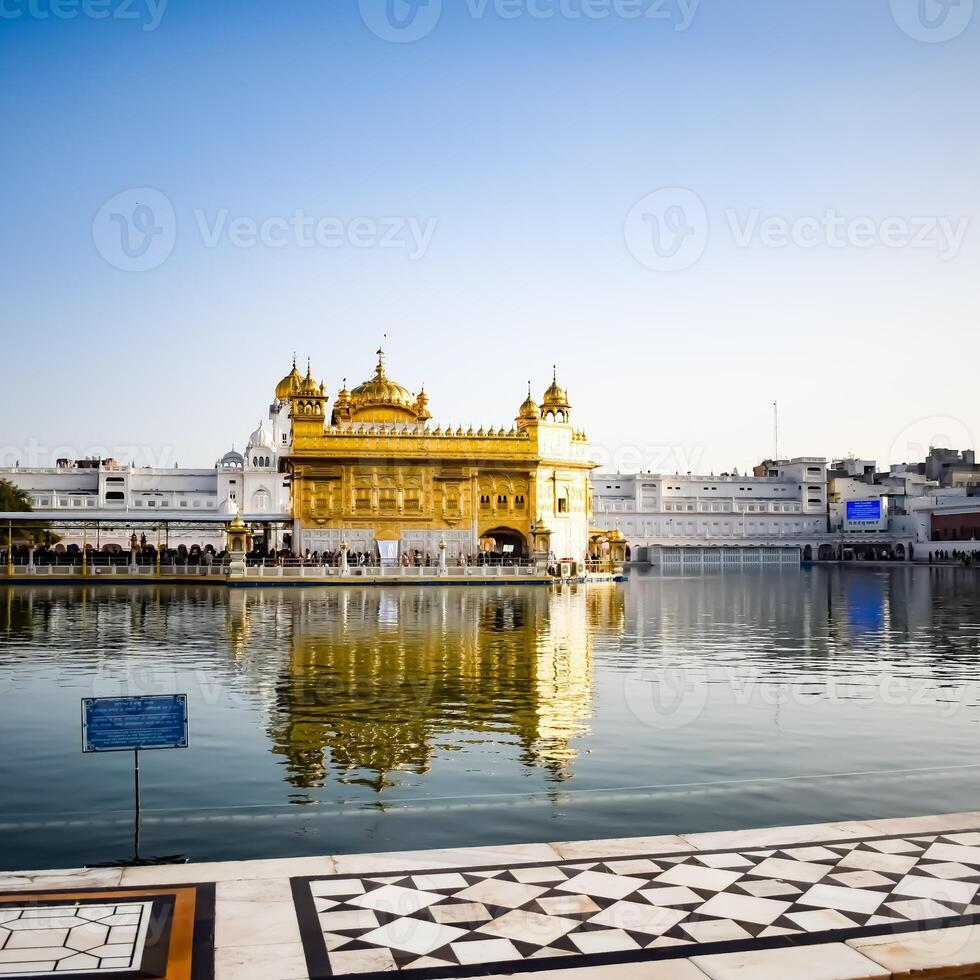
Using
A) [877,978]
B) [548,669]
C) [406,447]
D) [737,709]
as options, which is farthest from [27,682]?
[406,447]

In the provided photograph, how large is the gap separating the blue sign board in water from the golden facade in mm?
67267

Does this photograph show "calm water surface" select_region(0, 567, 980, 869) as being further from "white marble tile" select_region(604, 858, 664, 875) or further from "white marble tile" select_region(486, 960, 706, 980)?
"white marble tile" select_region(486, 960, 706, 980)

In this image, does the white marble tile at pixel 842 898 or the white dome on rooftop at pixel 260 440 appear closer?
the white marble tile at pixel 842 898

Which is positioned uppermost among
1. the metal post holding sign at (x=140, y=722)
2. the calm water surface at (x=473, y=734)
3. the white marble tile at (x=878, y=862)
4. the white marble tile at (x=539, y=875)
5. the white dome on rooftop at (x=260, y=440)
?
the white dome on rooftop at (x=260, y=440)

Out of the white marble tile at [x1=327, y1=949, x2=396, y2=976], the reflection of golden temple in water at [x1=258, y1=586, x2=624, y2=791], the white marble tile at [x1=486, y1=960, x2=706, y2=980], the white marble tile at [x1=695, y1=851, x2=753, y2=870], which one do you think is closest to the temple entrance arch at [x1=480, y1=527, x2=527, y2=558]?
the reflection of golden temple in water at [x1=258, y1=586, x2=624, y2=791]

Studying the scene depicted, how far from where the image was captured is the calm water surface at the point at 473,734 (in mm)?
10188

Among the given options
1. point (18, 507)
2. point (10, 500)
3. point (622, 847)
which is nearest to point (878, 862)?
point (622, 847)

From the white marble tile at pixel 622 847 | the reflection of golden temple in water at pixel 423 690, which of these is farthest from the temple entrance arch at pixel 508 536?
the white marble tile at pixel 622 847

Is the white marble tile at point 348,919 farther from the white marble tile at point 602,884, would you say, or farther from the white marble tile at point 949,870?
the white marble tile at point 949,870

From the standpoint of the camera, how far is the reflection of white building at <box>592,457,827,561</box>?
12731 cm

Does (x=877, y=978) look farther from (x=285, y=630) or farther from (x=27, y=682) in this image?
(x=285, y=630)

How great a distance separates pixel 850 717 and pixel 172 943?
37.1 feet

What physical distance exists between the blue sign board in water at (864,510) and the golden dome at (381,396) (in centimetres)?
6993

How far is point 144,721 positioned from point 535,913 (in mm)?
4008
